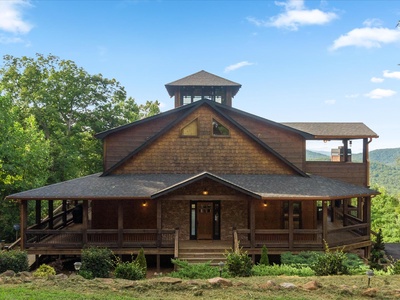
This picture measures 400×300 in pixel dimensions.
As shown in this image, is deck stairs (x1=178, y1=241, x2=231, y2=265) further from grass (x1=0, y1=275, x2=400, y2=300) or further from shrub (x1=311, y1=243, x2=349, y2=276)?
grass (x1=0, y1=275, x2=400, y2=300)

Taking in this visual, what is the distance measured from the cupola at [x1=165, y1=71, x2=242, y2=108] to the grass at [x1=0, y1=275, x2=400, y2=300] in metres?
14.9

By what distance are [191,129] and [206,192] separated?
3.83m

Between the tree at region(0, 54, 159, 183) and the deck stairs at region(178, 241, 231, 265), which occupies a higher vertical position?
the tree at region(0, 54, 159, 183)

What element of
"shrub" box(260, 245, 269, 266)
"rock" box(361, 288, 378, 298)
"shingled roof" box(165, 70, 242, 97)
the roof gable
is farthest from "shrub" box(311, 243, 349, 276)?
"shingled roof" box(165, 70, 242, 97)

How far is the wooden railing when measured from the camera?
49.6ft

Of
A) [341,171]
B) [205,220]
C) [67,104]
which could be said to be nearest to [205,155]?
[205,220]

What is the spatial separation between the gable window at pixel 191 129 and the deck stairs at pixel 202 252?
5671mm

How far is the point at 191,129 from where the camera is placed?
18.0 m

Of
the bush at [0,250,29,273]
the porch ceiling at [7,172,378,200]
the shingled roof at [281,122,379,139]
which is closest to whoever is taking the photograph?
the bush at [0,250,29,273]

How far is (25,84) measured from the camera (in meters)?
30.3

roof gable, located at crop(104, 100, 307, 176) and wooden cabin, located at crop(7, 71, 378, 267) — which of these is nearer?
wooden cabin, located at crop(7, 71, 378, 267)

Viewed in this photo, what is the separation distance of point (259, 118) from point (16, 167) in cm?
1589

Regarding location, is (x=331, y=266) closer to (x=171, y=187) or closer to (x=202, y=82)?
(x=171, y=187)

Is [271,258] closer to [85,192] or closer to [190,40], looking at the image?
[85,192]
